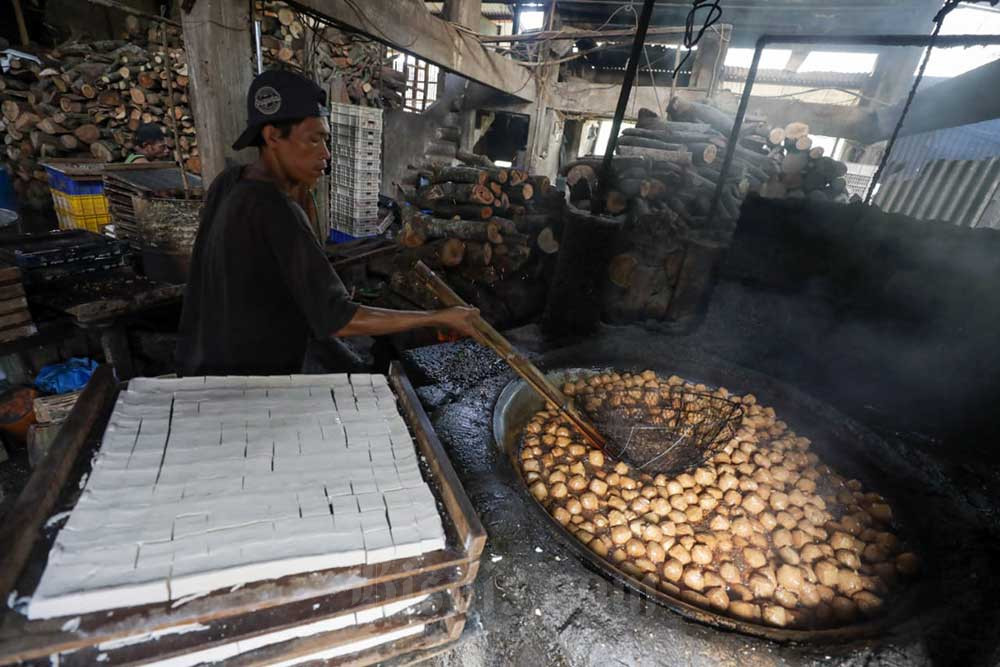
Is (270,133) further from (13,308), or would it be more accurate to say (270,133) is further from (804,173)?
(804,173)

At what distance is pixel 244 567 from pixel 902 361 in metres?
4.48

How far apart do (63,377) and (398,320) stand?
4015 millimetres

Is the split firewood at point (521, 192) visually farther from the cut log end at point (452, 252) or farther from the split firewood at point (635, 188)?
the split firewood at point (635, 188)

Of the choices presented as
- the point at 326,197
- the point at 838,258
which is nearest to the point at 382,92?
the point at 326,197

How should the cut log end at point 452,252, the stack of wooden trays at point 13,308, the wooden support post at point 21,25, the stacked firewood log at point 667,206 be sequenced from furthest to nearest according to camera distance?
the wooden support post at point 21,25 < the cut log end at point 452,252 < the stacked firewood log at point 667,206 < the stack of wooden trays at point 13,308

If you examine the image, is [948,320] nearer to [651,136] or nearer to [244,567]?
[244,567]

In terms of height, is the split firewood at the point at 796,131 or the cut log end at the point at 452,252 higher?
the split firewood at the point at 796,131

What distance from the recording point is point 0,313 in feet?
11.3

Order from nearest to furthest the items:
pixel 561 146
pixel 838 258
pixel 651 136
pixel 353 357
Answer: pixel 838 258, pixel 353 357, pixel 651 136, pixel 561 146

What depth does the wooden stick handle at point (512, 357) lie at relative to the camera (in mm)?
2104

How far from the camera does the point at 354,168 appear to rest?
25.5 feet

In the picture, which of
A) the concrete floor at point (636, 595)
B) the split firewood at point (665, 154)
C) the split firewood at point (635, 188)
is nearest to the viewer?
the concrete floor at point (636, 595)

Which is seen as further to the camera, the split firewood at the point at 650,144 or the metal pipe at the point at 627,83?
the split firewood at the point at 650,144

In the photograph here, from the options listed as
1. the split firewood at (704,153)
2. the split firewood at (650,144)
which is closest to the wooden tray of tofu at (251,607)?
the split firewood at (650,144)
